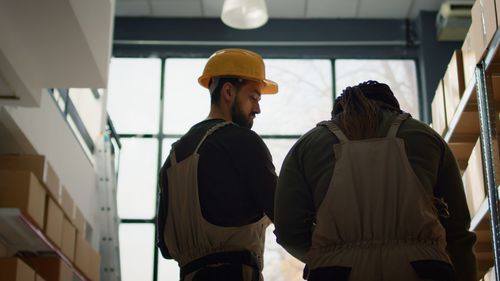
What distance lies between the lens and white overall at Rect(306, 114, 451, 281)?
196cm

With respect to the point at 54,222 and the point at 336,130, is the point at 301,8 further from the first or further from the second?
the point at 336,130

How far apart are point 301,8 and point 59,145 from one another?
11.2ft

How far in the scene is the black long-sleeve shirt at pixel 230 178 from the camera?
2711 mm

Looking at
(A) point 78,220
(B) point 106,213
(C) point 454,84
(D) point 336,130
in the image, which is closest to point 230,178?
(D) point 336,130

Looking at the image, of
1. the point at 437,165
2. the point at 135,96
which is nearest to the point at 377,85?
the point at 437,165

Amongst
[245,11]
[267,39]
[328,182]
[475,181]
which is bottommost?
[328,182]

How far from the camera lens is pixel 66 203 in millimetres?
5043

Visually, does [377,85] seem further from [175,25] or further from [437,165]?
[175,25]

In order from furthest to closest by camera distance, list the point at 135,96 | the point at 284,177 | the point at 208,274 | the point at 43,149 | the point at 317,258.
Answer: the point at 135,96, the point at 43,149, the point at 208,274, the point at 284,177, the point at 317,258

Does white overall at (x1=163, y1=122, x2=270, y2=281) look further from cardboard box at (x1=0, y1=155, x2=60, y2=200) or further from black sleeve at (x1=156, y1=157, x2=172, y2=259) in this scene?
cardboard box at (x1=0, y1=155, x2=60, y2=200)

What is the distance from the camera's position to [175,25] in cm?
835

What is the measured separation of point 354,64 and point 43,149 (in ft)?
13.0

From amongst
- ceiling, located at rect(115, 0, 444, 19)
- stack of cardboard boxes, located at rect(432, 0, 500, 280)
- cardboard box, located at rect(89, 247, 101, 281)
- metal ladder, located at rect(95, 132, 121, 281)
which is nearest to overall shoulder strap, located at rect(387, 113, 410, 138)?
stack of cardboard boxes, located at rect(432, 0, 500, 280)

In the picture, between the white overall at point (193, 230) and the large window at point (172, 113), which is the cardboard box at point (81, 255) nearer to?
the large window at point (172, 113)
